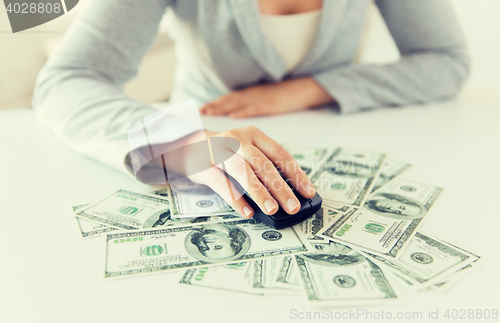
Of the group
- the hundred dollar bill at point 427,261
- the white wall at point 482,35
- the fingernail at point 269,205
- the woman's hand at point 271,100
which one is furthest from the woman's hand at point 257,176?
the white wall at point 482,35

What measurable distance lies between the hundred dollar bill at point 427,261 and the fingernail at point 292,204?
0.10m

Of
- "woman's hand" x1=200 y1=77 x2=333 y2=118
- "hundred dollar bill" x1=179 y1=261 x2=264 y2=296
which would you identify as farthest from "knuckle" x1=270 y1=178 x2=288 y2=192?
"woman's hand" x1=200 y1=77 x2=333 y2=118

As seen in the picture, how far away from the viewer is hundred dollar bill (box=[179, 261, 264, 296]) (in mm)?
347

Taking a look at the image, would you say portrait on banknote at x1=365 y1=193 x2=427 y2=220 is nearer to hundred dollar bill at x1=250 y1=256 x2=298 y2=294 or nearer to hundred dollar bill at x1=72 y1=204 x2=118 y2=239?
hundred dollar bill at x1=250 y1=256 x2=298 y2=294

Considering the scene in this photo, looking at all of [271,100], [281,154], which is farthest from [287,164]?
[271,100]

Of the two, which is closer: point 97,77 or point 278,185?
point 278,185

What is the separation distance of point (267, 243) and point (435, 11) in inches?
32.3

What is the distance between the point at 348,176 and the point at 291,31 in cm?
46

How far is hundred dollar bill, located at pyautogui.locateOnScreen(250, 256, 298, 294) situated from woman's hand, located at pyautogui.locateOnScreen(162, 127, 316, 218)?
0.07 meters

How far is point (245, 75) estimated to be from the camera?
90cm

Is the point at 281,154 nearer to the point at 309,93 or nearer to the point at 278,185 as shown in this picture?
the point at 278,185

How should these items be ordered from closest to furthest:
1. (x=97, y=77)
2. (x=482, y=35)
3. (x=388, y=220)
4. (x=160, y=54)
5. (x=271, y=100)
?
(x=388, y=220), (x=97, y=77), (x=271, y=100), (x=482, y=35), (x=160, y=54)

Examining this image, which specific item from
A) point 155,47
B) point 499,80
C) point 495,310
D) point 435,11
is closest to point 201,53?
point 435,11

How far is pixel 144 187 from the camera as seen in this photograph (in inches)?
21.1
